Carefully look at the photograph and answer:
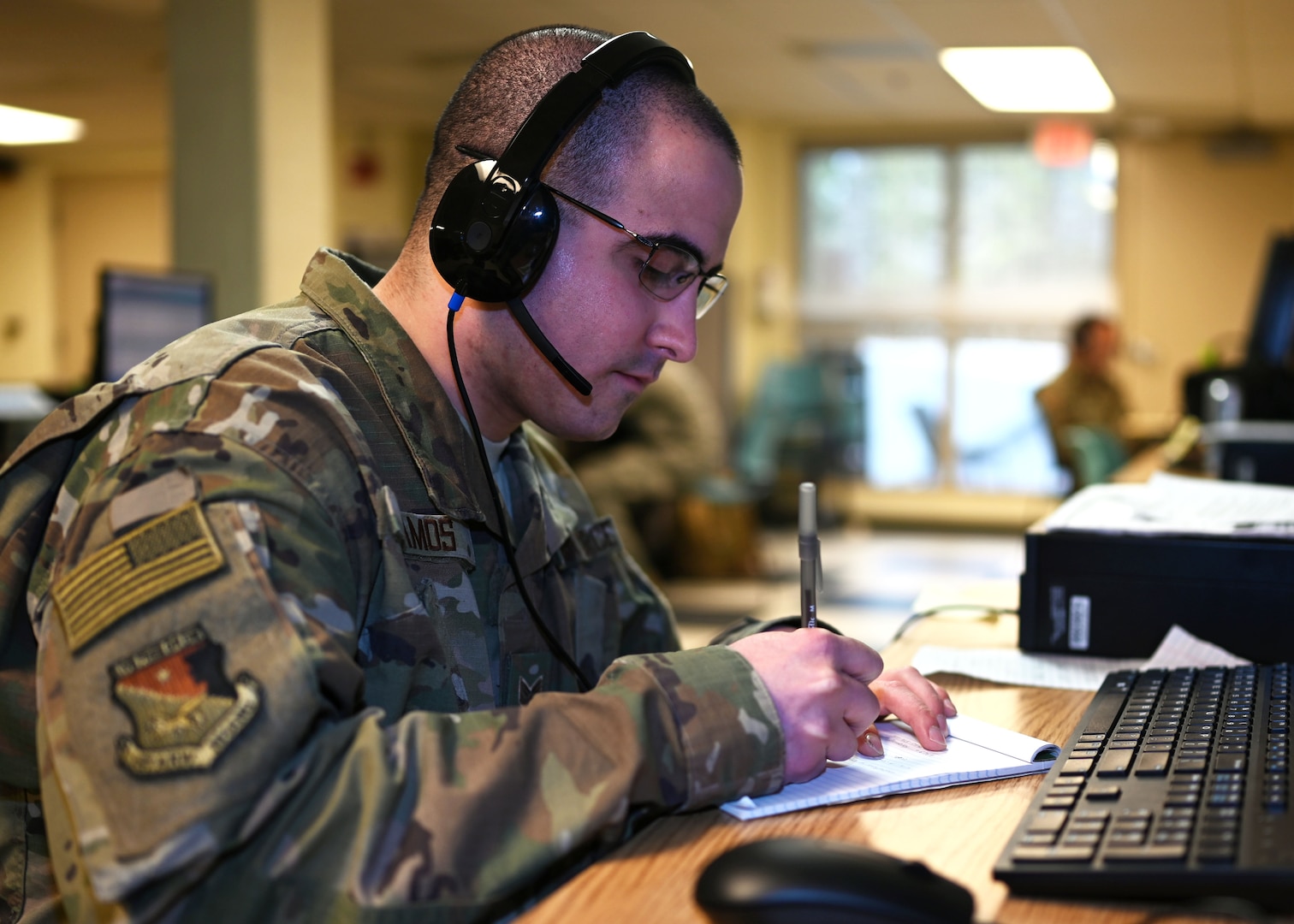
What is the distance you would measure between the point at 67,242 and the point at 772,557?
5.91 meters

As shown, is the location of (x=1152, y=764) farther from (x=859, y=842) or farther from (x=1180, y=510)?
(x=1180, y=510)

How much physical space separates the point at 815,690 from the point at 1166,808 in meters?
0.22

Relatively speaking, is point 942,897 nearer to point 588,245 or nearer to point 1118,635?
point 588,245

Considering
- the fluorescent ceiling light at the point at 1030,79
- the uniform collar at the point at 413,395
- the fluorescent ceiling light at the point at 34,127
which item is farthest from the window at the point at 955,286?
the uniform collar at the point at 413,395

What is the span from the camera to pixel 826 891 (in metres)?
0.60

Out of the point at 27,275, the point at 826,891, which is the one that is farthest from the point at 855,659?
the point at 27,275

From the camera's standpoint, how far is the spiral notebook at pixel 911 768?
80 cm

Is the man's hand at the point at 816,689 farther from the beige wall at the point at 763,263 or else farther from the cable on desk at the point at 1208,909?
the beige wall at the point at 763,263

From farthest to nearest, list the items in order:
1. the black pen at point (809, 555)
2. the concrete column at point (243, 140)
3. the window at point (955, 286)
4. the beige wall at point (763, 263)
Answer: the window at point (955, 286)
the beige wall at point (763, 263)
the concrete column at point (243, 140)
the black pen at point (809, 555)

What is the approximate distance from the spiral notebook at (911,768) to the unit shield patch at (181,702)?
1.08ft

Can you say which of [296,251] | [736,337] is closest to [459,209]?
[296,251]

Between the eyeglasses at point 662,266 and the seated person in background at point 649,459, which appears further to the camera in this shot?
the seated person in background at point 649,459

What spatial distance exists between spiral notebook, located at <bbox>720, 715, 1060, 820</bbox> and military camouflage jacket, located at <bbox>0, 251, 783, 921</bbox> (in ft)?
0.10

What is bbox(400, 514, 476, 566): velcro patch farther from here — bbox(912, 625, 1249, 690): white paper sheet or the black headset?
bbox(912, 625, 1249, 690): white paper sheet
